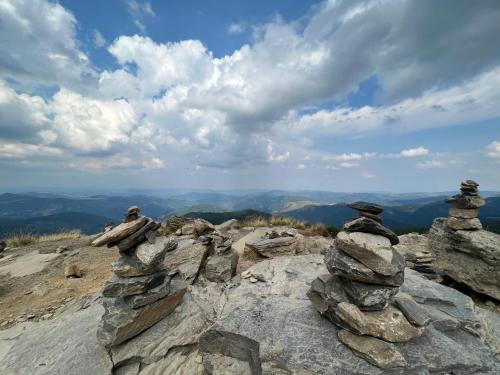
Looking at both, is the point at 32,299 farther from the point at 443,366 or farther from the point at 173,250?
the point at 443,366

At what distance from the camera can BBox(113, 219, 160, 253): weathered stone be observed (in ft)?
22.0

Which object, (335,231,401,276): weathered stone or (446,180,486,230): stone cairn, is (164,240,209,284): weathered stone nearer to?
(335,231,401,276): weathered stone

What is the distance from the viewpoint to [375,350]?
5273 millimetres

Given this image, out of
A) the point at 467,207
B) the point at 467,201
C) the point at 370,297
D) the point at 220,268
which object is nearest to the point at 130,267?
the point at 220,268

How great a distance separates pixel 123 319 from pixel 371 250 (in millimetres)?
6922

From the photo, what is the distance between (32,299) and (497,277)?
1961 centimetres

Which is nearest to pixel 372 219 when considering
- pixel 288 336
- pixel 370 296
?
pixel 370 296

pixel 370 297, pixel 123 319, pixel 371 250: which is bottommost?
pixel 123 319

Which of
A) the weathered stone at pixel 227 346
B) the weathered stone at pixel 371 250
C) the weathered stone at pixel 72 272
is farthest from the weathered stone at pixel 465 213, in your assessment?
the weathered stone at pixel 72 272

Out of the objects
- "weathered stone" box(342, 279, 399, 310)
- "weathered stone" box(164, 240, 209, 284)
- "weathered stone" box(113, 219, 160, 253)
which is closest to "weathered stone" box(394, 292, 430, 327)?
"weathered stone" box(342, 279, 399, 310)

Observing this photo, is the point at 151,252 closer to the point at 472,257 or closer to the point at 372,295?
the point at 372,295

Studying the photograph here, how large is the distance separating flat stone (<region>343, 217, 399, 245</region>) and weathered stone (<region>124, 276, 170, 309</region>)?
18.9 ft

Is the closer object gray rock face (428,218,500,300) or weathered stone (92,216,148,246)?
weathered stone (92,216,148,246)

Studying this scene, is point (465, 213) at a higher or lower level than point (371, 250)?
higher
